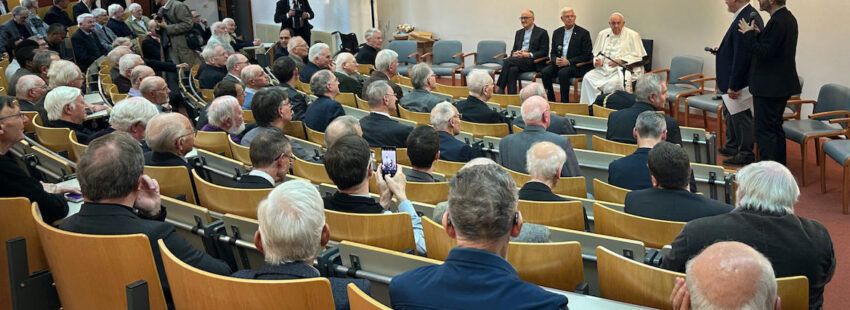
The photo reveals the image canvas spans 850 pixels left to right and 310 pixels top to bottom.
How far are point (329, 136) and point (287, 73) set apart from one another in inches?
112

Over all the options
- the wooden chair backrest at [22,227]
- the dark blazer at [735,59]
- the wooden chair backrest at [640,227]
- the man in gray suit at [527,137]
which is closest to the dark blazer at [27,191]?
the wooden chair backrest at [22,227]

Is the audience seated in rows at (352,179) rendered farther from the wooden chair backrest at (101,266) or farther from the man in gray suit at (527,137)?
the man in gray suit at (527,137)

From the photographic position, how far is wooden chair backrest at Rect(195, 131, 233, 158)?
5.02 m

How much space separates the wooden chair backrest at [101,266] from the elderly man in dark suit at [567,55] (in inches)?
308

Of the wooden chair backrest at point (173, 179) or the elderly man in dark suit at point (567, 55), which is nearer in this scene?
the wooden chair backrest at point (173, 179)

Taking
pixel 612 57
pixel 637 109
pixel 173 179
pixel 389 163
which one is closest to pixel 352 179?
pixel 389 163

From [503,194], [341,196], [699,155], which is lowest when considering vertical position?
[699,155]

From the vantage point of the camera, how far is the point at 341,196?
10.9 ft

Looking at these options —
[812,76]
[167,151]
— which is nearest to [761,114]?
[812,76]

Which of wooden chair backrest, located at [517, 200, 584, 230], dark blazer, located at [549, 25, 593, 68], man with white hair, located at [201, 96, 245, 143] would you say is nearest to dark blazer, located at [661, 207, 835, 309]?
wooden chair backrest, located at [517, 200, 584, 230]

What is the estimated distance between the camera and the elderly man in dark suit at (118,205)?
2783mm

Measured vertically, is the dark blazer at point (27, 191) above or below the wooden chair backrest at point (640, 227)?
above

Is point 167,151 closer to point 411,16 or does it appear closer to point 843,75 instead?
point 843,75

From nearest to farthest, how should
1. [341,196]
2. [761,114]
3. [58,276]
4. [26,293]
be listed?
[58,276]
[26,293]
[341,196]
[761,114]
